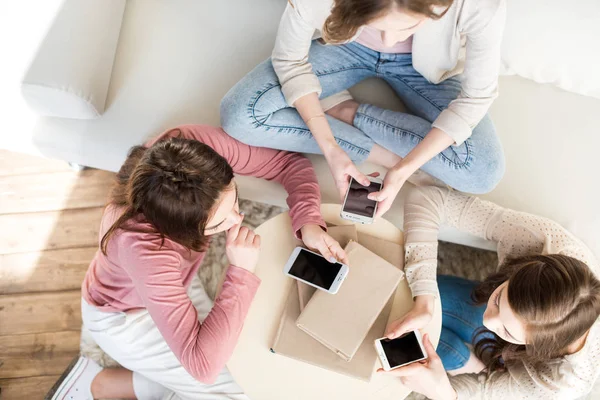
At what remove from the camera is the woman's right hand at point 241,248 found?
118 centimetres

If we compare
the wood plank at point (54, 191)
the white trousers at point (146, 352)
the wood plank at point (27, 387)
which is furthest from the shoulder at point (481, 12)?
the wood plank at point (27, 387)

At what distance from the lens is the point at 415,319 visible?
1.16m

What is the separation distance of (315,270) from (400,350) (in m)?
0.29

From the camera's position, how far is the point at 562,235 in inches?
49.6

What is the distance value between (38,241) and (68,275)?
0.18 meters

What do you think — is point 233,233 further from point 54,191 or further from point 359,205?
point 54,191

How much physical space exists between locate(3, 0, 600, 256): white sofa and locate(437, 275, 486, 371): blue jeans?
0.60ft

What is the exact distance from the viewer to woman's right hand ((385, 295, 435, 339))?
115 centimetres

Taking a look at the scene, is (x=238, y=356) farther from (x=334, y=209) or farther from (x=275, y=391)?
(x=334, y=209)

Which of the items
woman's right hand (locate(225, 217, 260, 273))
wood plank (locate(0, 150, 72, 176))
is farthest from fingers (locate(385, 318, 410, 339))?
wood plank (locate(0, 150, 72, 176))

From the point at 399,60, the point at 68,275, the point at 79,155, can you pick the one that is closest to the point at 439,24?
the point at 399,60

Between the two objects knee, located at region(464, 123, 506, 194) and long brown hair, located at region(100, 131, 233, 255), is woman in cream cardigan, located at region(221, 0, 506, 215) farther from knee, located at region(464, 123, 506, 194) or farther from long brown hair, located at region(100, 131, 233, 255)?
long brown hair, located at region(100, 131, 233, 255)

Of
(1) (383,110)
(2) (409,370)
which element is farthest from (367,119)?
(2) (409,370)

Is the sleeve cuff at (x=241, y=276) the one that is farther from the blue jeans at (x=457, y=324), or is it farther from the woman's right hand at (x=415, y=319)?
the blue jeans at (x=457, y=324)
